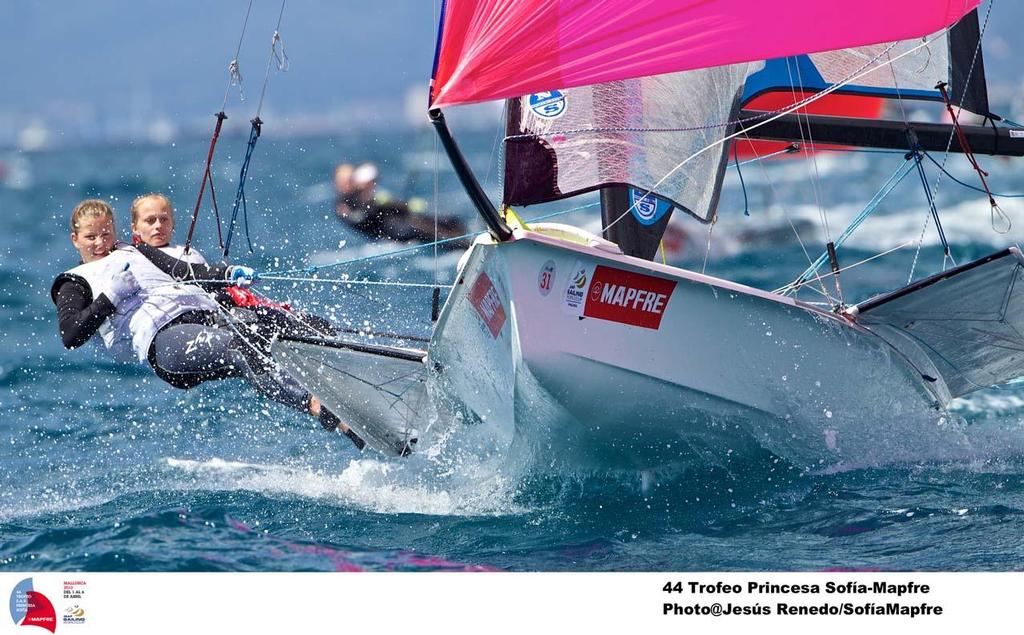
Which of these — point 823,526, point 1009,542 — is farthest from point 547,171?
point 1009,542

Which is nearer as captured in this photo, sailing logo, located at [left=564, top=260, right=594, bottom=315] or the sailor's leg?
sailing logo, located at [left=564, top=260, right=594, bottom=315]

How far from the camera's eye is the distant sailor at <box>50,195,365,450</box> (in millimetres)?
4051

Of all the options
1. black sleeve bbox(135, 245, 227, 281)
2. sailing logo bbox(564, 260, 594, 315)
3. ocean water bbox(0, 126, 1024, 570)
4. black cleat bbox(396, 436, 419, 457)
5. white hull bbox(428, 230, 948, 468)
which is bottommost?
ocean water bbox(0, 126, 1024, 570)

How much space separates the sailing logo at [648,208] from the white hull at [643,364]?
90 centimetres

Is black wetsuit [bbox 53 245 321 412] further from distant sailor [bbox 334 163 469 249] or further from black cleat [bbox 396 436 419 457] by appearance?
distant sailor [bbox 334 163 469 249]

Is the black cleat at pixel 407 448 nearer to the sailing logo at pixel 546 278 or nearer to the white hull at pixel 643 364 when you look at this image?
the white hull at pixel 643 364

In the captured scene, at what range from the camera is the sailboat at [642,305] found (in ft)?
10.3

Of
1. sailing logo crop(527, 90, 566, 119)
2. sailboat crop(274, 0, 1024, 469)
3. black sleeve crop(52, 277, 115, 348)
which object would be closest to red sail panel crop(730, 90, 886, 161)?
sailboat crop(274, 0, 1024, 469)

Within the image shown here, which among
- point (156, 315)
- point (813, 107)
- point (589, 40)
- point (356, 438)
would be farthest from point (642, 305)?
point (813, 107)

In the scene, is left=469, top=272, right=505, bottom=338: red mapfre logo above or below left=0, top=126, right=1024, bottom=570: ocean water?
above

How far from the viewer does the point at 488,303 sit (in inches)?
138

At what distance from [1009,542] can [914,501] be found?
43 centimetres

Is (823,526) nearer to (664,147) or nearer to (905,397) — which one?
(905,397)
